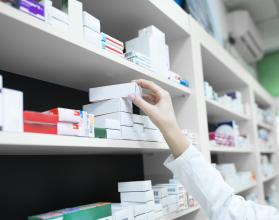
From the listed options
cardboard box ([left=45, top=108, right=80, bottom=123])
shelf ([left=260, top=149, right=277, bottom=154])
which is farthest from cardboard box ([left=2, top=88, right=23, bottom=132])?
shelf ([left=260, top=149, right=277, bottom=154])

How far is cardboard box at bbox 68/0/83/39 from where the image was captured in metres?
1.03

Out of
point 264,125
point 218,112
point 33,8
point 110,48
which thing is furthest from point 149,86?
point 264,125

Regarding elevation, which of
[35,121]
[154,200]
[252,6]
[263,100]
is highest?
[252,6]

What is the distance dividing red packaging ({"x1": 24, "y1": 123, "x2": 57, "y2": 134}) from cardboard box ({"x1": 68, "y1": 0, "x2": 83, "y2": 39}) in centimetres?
32

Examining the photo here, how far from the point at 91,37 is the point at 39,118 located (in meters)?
0.39

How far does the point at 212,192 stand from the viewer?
106 cm

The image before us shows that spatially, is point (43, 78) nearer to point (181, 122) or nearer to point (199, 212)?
point (181, 122)

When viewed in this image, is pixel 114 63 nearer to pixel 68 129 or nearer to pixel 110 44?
pixel 110 44

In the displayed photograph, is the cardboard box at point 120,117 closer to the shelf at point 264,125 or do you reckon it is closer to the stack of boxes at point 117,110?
the stack of boxes at point 117,110

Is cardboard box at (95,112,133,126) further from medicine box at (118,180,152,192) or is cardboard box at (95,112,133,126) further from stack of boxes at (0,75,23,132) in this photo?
stack of boxes at (0,75,23,132)

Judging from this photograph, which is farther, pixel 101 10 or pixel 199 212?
pixel 199 212

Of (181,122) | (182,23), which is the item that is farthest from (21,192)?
(182,23)

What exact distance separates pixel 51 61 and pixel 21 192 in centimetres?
49

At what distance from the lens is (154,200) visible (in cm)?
137
